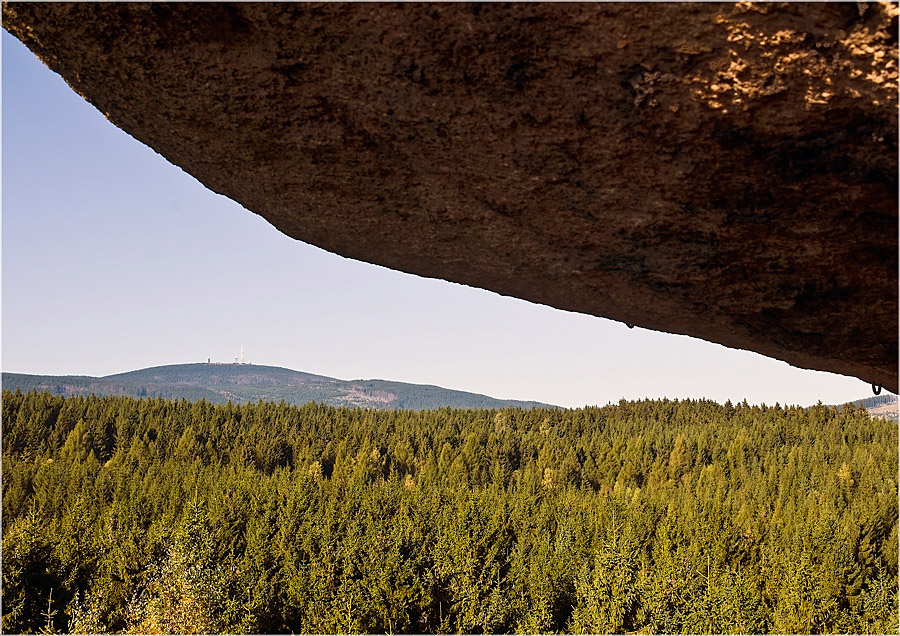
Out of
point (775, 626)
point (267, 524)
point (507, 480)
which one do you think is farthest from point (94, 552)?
point (507, 480)

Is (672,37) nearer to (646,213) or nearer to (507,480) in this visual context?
(646,213)

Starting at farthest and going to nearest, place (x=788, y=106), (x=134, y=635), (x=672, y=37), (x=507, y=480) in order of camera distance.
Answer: (x=507, y=480) → (x=134, y=635) → (x=788, y=106) → (x=672, y=37)

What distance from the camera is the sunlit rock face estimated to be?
2764 millimetres

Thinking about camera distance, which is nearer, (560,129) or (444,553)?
(560,129)

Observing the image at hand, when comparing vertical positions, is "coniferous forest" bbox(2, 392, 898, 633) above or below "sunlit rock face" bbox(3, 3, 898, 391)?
below

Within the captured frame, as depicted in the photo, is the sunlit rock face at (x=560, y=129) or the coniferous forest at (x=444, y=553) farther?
the coniferous forest at (x=444, y=553)

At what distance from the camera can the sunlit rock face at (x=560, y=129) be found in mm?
2764

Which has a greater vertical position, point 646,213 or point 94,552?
point 646,213

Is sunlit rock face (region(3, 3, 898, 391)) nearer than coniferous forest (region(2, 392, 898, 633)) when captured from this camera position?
Yes

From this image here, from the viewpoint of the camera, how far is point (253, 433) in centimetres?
6869

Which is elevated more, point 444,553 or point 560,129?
point 560,129

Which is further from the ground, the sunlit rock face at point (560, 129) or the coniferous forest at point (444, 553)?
the sunlit rock face at point (560, 129)

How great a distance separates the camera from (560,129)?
332 centimetres

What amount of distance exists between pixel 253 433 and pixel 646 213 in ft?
227
